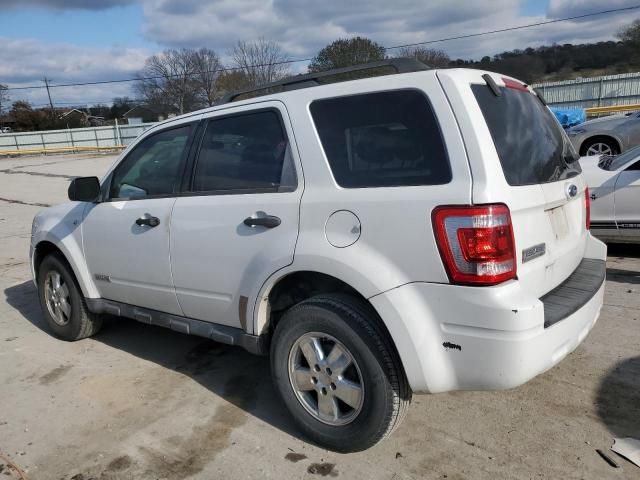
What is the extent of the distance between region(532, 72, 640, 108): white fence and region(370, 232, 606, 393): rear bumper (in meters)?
29.4

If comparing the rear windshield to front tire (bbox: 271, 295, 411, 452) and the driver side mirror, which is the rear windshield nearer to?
front tire (bbox: 271, 295, 411, 452)

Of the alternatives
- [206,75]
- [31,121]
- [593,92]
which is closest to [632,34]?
[593,92]

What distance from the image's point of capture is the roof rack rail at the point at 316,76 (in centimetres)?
278

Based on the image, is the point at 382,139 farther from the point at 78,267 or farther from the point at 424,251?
the point at 78,267

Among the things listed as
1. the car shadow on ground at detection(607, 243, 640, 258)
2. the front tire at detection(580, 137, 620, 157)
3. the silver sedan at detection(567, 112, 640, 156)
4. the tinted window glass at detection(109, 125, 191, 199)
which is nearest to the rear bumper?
the tinted window glass at detection(109, 125, 191, 199)

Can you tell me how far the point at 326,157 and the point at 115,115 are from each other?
264 ft

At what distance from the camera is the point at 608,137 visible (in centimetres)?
1067

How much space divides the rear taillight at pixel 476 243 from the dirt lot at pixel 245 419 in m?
1.08

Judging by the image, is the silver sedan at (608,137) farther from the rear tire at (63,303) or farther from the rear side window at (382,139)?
the rear tire at (63,303)

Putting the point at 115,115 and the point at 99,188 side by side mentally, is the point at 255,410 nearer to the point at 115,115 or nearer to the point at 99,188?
Answer: the point at 99,188

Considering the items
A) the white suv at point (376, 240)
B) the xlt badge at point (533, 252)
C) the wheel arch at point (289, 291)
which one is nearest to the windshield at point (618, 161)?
the white suv at point (376, 240)

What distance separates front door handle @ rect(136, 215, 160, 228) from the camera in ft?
12.0

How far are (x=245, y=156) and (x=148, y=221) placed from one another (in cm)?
89

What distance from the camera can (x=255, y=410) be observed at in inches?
137
